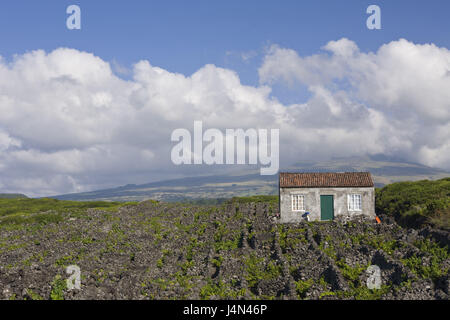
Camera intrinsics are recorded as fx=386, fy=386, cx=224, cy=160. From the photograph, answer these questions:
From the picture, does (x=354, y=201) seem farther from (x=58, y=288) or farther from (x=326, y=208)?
(x=58, y=288)

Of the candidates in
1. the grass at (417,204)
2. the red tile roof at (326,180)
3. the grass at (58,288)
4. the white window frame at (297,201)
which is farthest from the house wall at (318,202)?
the grass at (58,288)

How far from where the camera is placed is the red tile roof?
123ft

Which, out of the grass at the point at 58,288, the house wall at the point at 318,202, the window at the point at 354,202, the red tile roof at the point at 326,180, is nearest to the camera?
the grass at the point at 58,288

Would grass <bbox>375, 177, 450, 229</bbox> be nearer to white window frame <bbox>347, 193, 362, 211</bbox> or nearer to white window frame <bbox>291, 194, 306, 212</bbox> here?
white window frame <bbox>347, 193, 362, 211</bbox>

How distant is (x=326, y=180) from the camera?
3859 centimetres

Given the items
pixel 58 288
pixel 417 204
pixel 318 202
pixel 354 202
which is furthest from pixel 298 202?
pixel 58 288

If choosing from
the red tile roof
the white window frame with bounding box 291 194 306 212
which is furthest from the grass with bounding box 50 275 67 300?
the white window frame with bounding box 291 194 306 212

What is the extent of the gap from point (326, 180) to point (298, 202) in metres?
3.77

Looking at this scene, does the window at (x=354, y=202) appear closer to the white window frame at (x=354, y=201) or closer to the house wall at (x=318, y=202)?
the white window frame at (x=354, y=201)

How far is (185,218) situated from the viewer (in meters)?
47.8

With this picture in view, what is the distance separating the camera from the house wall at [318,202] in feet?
121

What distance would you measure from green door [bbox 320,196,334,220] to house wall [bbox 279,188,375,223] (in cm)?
30

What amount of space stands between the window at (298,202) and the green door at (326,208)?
71.5 inches
